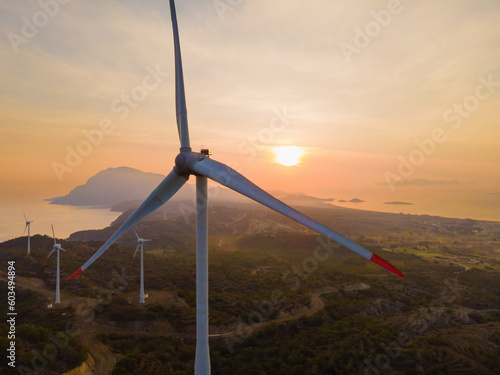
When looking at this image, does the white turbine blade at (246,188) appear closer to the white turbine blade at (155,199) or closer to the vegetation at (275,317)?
the white turbine blade at (155,199)

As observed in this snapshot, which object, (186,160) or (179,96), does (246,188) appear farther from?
(179,96)

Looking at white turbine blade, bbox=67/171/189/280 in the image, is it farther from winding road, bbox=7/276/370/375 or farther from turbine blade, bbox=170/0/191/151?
winding road, bbox=7/276/370/375

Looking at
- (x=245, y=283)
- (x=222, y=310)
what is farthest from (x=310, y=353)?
(x=245, y=283)

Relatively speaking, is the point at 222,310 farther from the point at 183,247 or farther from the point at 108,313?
the point at 183,247

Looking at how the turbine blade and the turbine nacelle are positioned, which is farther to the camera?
the turbine blade

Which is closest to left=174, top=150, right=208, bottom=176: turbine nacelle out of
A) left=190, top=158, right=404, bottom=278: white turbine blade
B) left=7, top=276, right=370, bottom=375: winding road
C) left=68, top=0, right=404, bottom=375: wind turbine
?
left=68, top=0, right=404, bottom=375: wind turbine
